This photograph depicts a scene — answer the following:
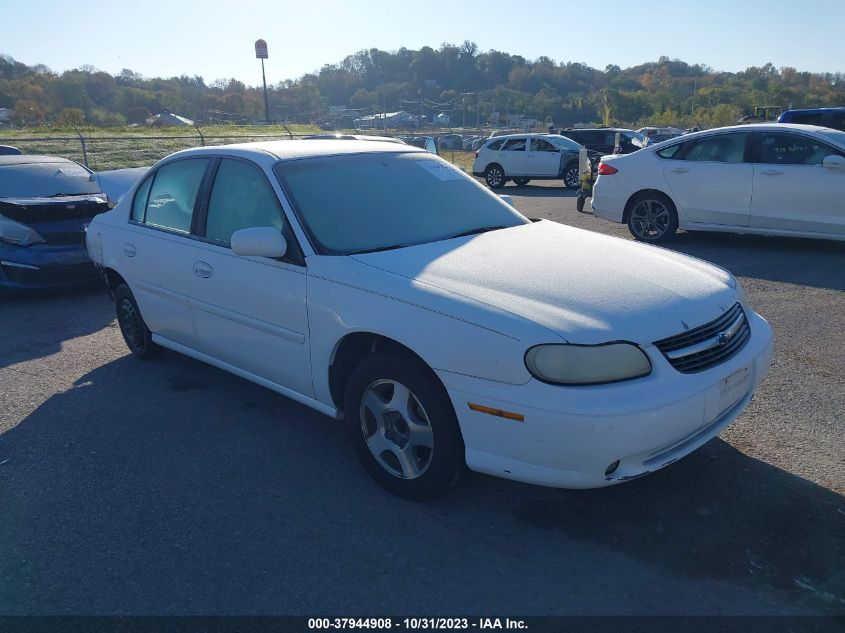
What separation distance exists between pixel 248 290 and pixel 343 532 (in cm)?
152

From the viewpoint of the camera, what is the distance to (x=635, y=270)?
11.3ft

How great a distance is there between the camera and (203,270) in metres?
4.27

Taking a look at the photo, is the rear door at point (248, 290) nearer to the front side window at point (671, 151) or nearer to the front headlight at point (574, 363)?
the front headlight at point (574, 363)

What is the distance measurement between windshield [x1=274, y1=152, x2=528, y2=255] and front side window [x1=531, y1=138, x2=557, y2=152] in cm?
1667

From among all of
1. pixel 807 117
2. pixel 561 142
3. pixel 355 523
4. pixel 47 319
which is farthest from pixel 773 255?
pixel 561 142

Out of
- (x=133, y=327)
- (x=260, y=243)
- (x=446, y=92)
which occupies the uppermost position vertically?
(x=446, y=92)

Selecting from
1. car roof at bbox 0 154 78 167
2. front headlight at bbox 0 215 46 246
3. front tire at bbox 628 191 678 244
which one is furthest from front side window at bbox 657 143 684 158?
car roof at bbox 0 154 78 167

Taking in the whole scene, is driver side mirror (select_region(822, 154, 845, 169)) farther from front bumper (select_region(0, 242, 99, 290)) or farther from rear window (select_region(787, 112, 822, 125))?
front bumper (select_region(0, 242, 99, 290))

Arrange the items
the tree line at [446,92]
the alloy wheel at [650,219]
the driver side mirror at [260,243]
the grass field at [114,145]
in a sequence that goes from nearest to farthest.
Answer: the driver side mirror at [260,243]
the alloy wheel at [650,219]
the grass field at [114,145]
the tree line at [446,92]

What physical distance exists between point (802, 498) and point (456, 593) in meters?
1.73

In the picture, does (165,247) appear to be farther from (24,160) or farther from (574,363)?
(24,160)

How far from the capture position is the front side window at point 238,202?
395 cm

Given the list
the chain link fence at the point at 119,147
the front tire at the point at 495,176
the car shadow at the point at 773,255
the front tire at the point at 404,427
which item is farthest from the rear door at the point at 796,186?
the chain link fence at the point at 119,147

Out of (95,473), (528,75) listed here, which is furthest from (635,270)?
(528,75)
